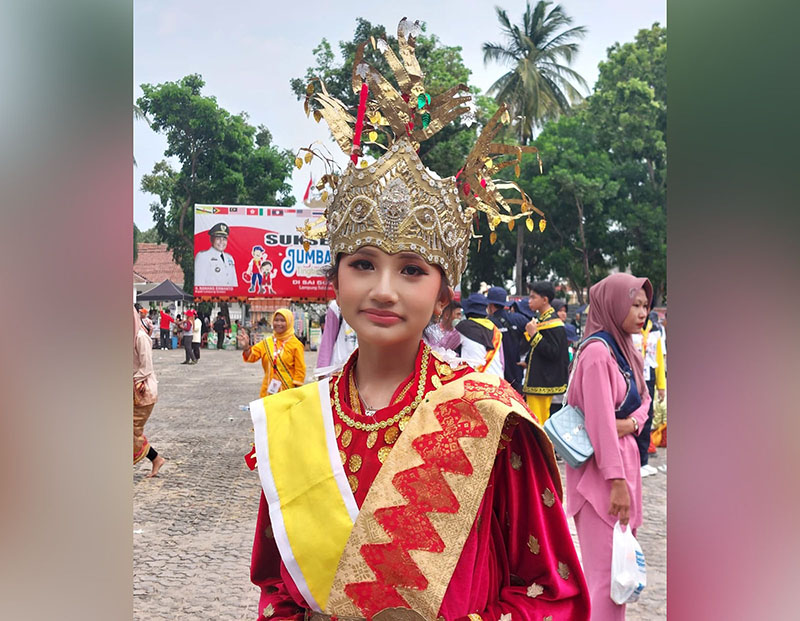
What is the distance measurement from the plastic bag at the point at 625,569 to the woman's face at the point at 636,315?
1.11 meters

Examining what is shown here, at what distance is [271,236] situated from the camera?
1530cm

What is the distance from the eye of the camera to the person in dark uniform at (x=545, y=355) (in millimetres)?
8266

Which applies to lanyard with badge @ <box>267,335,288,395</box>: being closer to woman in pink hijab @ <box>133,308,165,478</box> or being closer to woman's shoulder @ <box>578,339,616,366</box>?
woman in pink hijab @ <box>133,308,165,478</box>

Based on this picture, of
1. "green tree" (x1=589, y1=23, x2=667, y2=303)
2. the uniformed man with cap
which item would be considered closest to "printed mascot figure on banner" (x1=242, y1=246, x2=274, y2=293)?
the uniformed man with cap

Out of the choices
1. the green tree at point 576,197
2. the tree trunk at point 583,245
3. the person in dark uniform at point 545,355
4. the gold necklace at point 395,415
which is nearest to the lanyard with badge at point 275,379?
the person in dark uniform at point 545,355

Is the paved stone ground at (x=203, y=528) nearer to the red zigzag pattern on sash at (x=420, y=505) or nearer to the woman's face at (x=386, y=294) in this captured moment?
the red zigzag pattern on sash at (x=420, y=505)

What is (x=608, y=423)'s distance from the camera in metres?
3.65

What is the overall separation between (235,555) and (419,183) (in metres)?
4.71

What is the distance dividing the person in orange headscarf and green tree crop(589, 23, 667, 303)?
2286 cm

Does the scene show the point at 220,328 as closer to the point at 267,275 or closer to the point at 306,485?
the point at 267,275

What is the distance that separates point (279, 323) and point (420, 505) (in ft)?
24.4

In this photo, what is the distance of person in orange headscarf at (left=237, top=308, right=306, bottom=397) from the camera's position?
344 inches
